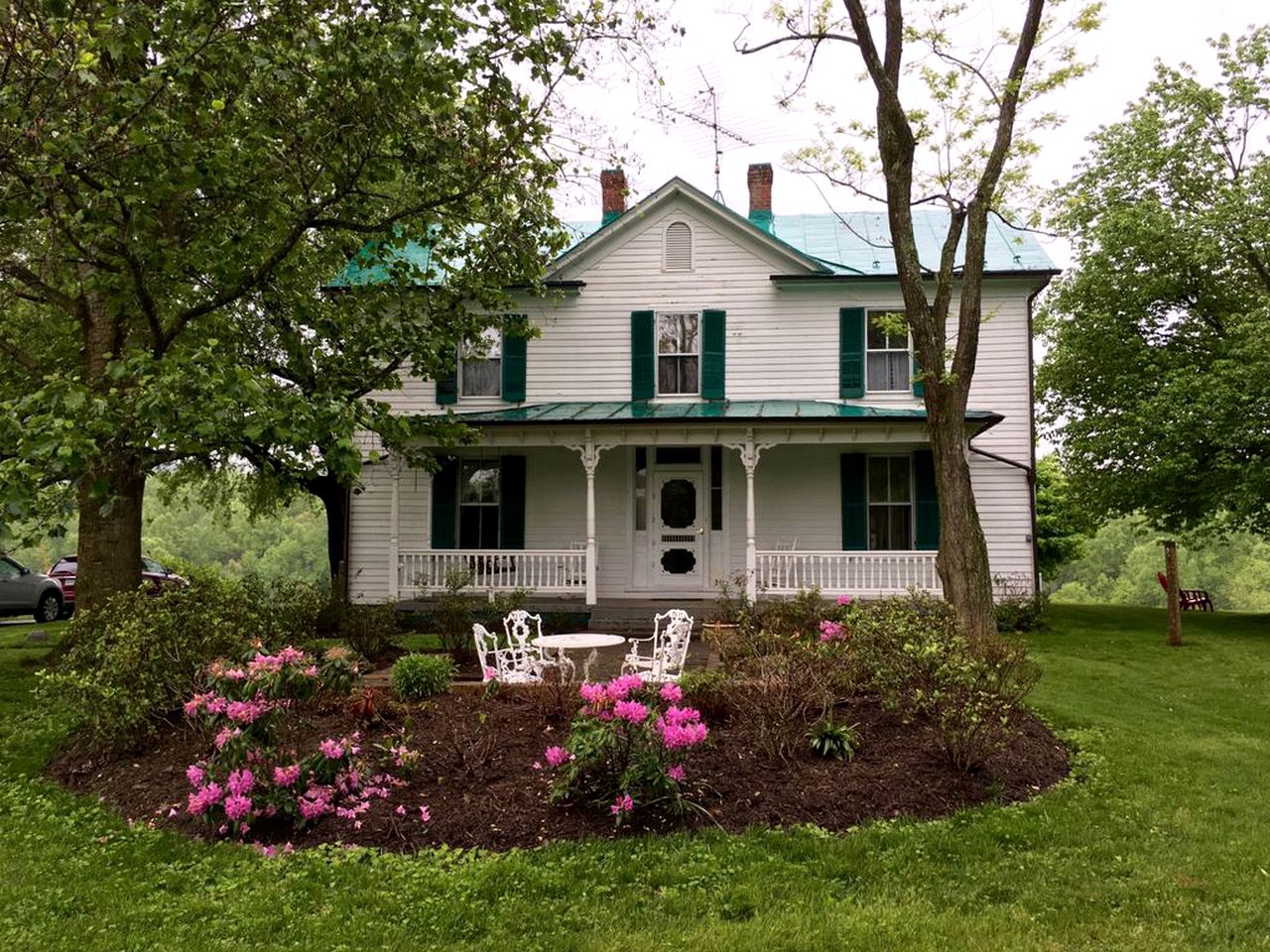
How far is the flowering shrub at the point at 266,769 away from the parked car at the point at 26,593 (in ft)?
51.5

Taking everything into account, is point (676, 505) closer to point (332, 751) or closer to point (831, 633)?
point (831, 633)

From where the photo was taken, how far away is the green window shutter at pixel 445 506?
14977 mm

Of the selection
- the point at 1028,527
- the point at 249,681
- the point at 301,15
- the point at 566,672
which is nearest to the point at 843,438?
the point at 1028,527

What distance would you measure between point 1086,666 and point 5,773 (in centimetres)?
1105

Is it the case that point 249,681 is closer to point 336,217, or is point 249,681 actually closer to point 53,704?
point 53,704

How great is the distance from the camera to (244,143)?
24.7 ft

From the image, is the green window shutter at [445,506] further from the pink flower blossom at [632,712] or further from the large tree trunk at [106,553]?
Answer: the pink flower blossom at [632,712]

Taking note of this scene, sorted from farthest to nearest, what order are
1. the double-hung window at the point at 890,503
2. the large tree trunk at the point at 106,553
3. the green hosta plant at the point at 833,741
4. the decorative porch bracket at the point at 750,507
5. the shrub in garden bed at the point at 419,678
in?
the double-hung window at the point at 890,503 → the decorative porch bracket at the point at 750,507 → the large tree trunk at the point at 106,553 → the shrub in garden bed at the point at 419,678 → the green hosta plant at the point at 833,741

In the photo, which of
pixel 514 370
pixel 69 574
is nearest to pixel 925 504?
pixel 514 370

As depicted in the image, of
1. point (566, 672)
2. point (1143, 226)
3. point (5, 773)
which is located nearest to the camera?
point (5, 773)

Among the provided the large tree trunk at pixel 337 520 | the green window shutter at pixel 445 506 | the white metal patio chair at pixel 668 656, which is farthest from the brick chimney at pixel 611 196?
the white metal patio chair at pixel 668 656

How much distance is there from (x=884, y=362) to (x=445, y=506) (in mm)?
8300

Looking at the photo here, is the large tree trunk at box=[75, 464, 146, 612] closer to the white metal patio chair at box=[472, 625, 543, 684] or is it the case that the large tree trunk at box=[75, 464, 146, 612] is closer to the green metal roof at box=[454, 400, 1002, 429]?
the green metal roof at box=[454, 400, 1002, 429]

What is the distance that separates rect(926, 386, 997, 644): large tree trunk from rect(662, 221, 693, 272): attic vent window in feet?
22.4
